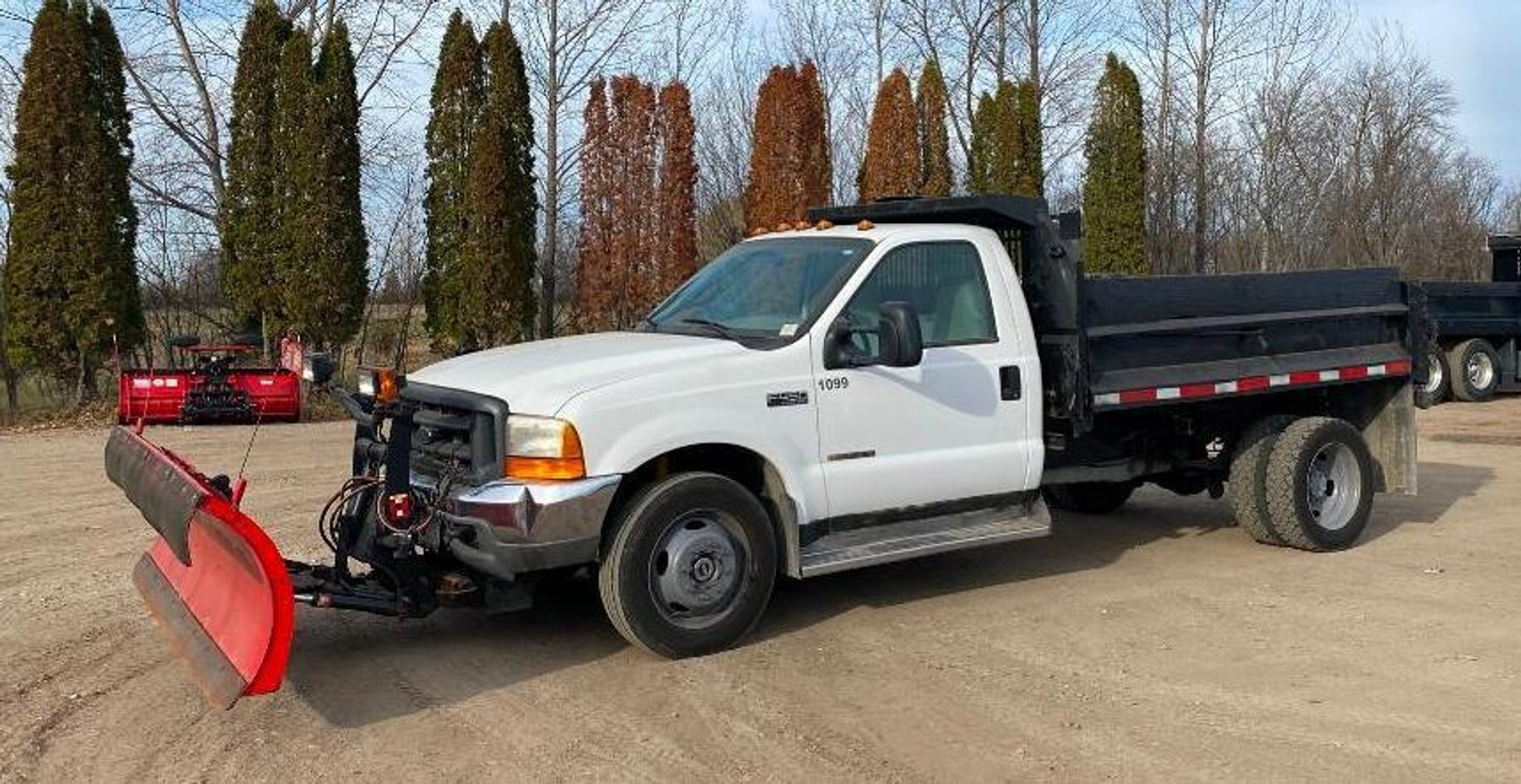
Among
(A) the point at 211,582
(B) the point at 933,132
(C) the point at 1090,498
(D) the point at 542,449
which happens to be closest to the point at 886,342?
(D) the point at 542,449

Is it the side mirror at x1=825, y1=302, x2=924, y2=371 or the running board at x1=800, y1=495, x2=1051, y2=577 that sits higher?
the side mirror at x1=825, y1=302, x2=924, y2=371

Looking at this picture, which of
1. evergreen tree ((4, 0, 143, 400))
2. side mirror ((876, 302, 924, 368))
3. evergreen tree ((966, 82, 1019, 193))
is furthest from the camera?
evergreen tree ((966, 82, 1019, 193))

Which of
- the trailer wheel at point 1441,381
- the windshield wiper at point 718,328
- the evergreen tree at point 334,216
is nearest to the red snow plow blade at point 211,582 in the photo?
the windshield wiper at point 718,328

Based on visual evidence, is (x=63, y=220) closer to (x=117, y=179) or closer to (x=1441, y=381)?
(x=117, y=179)

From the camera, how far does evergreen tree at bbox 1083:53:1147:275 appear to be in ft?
88.1

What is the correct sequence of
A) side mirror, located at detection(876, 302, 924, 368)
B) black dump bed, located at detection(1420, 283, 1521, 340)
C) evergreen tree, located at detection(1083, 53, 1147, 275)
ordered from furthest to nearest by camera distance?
evergreen tree, located at detection(1083, 53, 1147, 275), black dump bed, located at detection(1420, 283, 1521, 340), side mirror, located at detection(876, 302, 924, 368)

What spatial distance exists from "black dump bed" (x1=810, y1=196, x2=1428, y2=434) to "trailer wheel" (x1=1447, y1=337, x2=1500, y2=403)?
42.9 ft

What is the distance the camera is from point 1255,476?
824cm

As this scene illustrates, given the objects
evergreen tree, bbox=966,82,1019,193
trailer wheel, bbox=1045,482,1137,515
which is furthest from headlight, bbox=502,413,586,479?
evergreen tree, bbox=966,82,1019,193

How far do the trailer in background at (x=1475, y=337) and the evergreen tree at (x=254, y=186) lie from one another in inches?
676

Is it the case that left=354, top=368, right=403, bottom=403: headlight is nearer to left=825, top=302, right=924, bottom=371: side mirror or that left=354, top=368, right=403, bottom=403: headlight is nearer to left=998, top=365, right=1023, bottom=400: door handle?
left=825, top=302, right=924, bottom=371: side mirror

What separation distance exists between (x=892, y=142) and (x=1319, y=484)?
59.6 ft

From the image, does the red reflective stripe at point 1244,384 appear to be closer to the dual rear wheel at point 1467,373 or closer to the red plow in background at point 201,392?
the red plow in background at point 201,392

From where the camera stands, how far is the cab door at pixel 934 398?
630 cm
